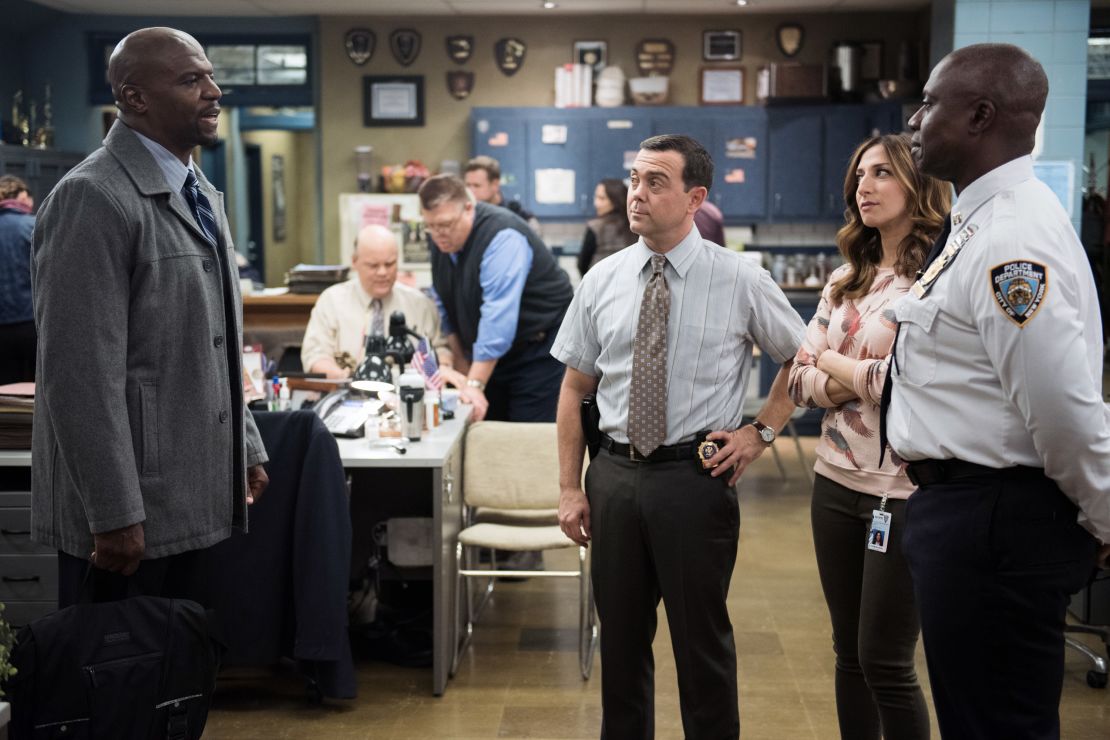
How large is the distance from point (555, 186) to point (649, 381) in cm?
648

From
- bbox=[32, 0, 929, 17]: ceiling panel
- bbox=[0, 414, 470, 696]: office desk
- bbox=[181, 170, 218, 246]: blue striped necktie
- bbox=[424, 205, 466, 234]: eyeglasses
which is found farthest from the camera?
bbox=[32, 0, 929, 17]: ceiling panel

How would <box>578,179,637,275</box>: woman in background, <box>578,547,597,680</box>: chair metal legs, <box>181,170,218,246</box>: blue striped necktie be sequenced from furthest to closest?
<box>578,179,637,275</box>: woman in background, <box>578,547,597,680</box>: chair metal legs, <box>181,170,218,246</box>: blue striped necktie

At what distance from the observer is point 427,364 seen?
439cm

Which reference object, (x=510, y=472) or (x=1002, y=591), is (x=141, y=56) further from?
(x=510, y=472)

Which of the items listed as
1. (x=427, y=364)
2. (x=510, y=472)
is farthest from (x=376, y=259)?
(x=510, y=472)

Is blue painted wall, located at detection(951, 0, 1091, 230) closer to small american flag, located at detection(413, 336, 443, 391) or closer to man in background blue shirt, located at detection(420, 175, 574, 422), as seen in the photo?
man in background blue shirt, located at detection(420, 175, 574, 422)

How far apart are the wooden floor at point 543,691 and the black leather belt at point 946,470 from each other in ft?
5.47

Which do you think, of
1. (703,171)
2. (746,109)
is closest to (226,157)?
(746,109)

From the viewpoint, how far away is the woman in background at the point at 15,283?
624 cm

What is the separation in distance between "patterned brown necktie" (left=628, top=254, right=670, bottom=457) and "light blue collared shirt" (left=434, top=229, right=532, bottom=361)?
216 centimetres

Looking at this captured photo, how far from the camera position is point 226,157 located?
1256 centimetres

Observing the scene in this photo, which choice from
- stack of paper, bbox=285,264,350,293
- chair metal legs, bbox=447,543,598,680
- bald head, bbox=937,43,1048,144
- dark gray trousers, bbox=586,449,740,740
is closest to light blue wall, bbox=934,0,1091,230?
stack of paper, bbox=285,264,350,293

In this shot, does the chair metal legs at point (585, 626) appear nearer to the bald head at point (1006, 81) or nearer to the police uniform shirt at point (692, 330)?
the police uniform shirt at point (692, 330)

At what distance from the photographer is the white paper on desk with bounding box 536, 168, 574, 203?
8852mm
